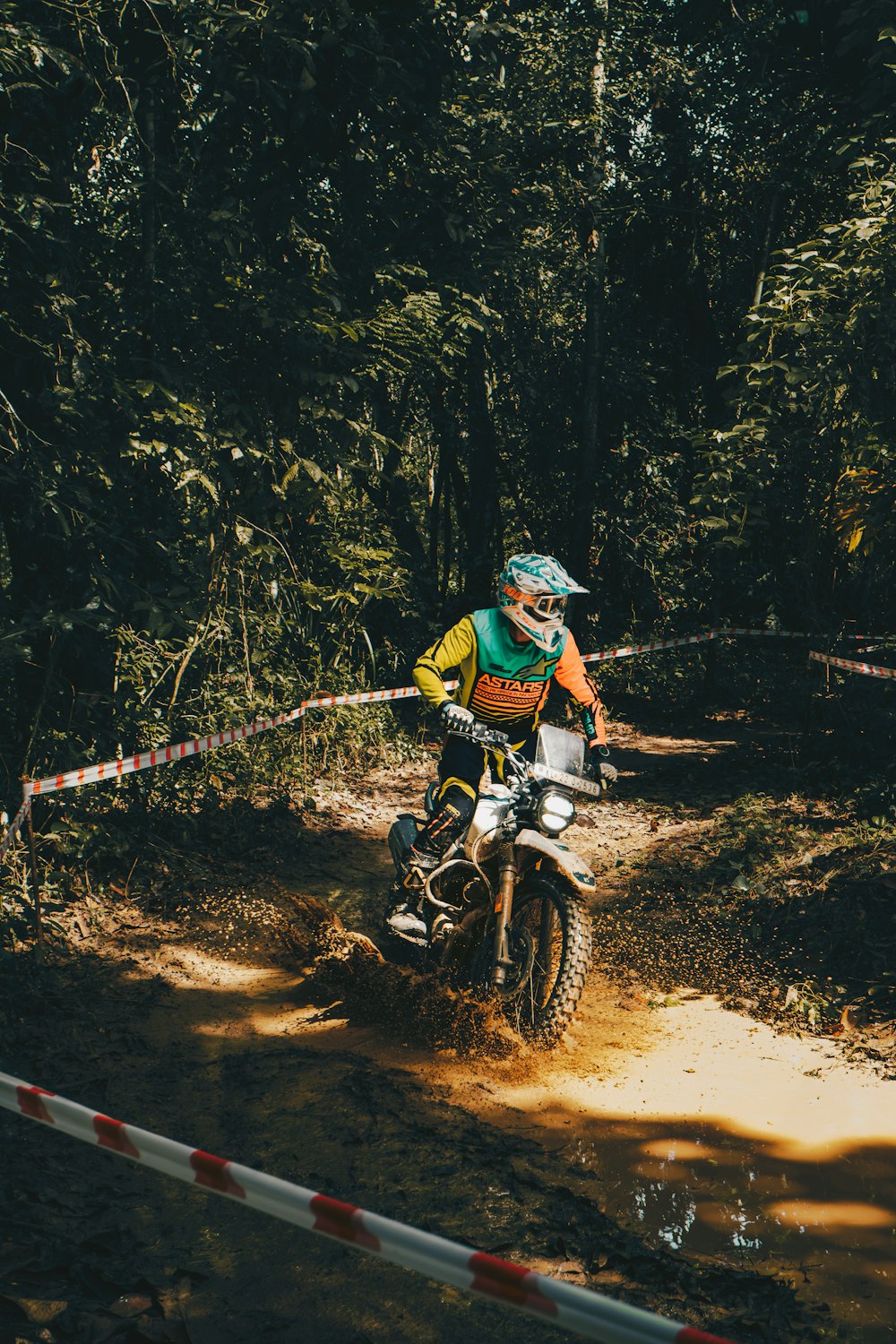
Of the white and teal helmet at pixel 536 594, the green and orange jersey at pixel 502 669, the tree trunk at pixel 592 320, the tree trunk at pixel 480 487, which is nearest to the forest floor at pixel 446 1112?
the green and orange jersey at pixel 502 669

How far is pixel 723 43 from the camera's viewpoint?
11805mm

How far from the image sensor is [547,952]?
491 centimetres

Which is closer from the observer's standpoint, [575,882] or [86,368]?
[575,882]

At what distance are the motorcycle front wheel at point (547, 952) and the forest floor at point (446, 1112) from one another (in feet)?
0.60

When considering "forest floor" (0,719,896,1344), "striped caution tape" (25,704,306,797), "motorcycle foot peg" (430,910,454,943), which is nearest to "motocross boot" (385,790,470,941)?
"motorcycle foot peg" (430,910,454,943)

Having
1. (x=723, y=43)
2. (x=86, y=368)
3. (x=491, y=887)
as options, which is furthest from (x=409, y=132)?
(x=723, y=43)

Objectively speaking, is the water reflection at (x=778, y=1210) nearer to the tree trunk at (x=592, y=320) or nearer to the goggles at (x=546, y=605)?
the goggles at (x=546, y=605)

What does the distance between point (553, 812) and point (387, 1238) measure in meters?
2.79

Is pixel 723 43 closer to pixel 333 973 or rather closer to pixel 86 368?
pixel 86 368

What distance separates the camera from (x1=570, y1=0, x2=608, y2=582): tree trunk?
14.7 metres

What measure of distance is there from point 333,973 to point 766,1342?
126 inches

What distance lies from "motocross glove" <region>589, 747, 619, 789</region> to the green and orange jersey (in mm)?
180

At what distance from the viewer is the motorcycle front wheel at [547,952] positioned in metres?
4.75

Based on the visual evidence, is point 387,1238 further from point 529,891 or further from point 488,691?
point 488,691
